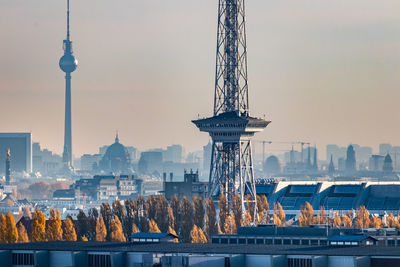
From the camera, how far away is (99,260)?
128 meters

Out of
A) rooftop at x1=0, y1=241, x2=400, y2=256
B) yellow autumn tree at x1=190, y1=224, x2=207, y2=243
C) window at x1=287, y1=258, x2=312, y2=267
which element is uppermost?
yellow autumn tree at x1=190, y1=224, x2=207, y2=243

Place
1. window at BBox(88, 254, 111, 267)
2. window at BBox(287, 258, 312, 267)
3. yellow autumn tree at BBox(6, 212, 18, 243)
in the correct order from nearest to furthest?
window at BBox(287, 258, 312, 267)
window at BBox(88, 254, 111, 267)
yellow autumn tree at BBox(6, 212, 18, 243)

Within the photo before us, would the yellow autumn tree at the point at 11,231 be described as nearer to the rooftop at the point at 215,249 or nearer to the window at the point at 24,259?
the rooftop at the point at 215,249

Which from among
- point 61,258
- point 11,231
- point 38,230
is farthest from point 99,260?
point 11,231

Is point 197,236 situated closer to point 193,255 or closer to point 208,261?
point 193,255

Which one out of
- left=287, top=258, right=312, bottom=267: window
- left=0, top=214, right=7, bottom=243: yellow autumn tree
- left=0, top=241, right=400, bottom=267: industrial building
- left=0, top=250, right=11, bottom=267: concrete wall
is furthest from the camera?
left=0, top=214, right=7, bottom=243: yellow autumn tree

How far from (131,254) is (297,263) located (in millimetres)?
13760

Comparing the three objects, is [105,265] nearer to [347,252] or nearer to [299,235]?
[347,252]

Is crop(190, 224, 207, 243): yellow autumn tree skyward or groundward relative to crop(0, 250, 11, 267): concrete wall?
skyward

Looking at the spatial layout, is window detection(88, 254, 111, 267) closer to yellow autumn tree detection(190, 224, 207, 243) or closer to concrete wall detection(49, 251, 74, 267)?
concrete wall detection(49, 251, 74, 267)

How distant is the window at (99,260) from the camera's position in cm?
12689

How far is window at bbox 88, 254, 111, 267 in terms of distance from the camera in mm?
126894

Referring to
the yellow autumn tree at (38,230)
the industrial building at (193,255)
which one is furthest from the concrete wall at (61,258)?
the yellow autumn tree at (38,230)

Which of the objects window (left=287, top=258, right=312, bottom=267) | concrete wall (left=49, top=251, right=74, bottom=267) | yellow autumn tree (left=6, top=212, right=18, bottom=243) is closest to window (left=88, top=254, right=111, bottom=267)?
concrete wall (left=49, top=251, right=74, bottom=267)
